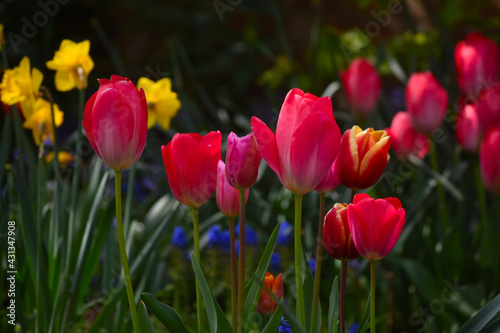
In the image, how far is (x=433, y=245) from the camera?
125 cm

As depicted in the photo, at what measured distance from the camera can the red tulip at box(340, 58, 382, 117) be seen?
143cm

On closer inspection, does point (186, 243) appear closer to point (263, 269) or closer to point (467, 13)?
point (263, 269)

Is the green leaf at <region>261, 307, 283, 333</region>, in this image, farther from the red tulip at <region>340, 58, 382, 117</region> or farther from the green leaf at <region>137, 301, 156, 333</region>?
the red tulip at <region>340, 58, 382, 117</region>

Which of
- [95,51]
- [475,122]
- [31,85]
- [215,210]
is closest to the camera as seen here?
[31,85]

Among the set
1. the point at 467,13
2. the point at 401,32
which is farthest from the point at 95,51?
the point at 467,13

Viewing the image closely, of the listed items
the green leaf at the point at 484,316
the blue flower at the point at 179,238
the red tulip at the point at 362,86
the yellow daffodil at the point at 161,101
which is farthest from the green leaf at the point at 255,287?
the red tulip at the point at 362,86

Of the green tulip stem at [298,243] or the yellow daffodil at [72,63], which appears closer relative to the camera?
the green tulip stem at [298,243]

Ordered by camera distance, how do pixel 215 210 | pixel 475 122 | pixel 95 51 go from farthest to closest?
1. pixel 95 51
2. pixel 215 210
3. pixel 475 122

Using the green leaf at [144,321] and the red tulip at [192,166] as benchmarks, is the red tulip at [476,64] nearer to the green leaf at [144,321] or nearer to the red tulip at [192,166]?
the red tulip at [192,166]

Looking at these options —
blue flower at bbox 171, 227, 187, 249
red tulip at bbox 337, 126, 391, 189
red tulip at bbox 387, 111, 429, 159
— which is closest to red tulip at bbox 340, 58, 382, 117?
red tulip at bbox 387, 111, 429, 159

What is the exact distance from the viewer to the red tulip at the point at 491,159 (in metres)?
1.04

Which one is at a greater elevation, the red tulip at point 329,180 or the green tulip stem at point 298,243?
the red tulip at point 329,180

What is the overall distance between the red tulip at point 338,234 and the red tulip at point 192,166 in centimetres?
12

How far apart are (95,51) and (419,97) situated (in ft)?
7.62
